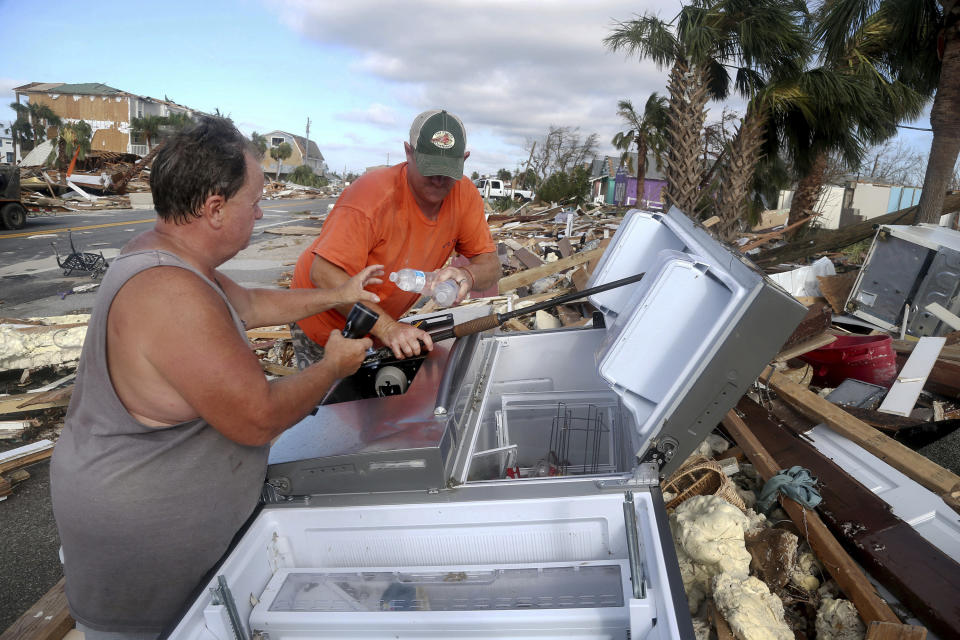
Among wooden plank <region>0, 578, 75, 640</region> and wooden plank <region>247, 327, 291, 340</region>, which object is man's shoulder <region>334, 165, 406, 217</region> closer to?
wooden plank <region>0, 578, 75, 640</region>

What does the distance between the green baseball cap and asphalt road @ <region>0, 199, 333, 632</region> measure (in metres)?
2.96

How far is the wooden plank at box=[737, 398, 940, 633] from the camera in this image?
2102 mm

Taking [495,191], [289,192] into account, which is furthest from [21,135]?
[495,191]

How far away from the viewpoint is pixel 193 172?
138cm

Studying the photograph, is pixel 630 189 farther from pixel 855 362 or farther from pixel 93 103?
pixel 93 103

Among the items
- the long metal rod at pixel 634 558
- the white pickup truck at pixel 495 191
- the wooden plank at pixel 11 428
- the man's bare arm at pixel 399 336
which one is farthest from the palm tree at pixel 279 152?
the long metal rod at pixel 634 558

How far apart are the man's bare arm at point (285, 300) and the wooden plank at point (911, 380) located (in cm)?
399

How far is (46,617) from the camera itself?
2.41 metres

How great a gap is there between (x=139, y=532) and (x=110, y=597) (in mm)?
218

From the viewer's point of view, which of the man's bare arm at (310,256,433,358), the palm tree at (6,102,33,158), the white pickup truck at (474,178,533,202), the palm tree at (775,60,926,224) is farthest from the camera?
the palm tree at (6,102,33,158)

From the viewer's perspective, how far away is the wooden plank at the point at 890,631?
190cm

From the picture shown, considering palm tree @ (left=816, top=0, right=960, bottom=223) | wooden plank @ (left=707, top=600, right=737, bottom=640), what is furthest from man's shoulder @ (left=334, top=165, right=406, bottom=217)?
palm tree @ (left=816, top=0, right=960, bottom=223)

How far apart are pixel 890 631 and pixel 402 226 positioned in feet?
8.07

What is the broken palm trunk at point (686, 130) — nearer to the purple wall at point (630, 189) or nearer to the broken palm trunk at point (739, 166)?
the broken palm trunk at point (739, 166)
